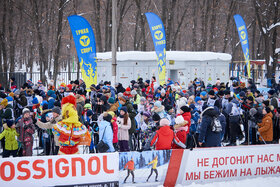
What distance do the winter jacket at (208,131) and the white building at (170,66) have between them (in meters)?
14.1

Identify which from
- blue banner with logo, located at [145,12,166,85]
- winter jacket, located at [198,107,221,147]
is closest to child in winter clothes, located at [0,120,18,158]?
winter jacket, located at [198,107,221,147]

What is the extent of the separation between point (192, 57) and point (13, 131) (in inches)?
661

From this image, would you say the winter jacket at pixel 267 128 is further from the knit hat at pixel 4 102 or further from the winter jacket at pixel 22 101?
the winter jacket at pixel 22 101

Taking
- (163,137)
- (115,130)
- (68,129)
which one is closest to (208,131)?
(163,137)

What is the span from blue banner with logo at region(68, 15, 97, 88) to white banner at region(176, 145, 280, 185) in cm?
749

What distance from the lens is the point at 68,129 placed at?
245 inches

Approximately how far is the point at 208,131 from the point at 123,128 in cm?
209

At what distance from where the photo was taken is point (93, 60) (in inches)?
530

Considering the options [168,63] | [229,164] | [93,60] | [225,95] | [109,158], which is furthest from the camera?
[168,63]

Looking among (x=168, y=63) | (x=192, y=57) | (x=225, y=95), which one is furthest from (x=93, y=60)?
(x=192, y=57)

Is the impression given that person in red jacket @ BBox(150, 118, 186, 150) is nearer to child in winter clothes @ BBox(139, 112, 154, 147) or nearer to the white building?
child in winter clothes @ BBox(139, 112, 154, 147)

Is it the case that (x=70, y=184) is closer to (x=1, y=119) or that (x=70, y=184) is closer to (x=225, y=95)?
(x=1, y=119)

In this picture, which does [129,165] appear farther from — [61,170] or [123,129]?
[123,129]

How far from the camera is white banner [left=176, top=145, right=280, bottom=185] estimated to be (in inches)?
278
